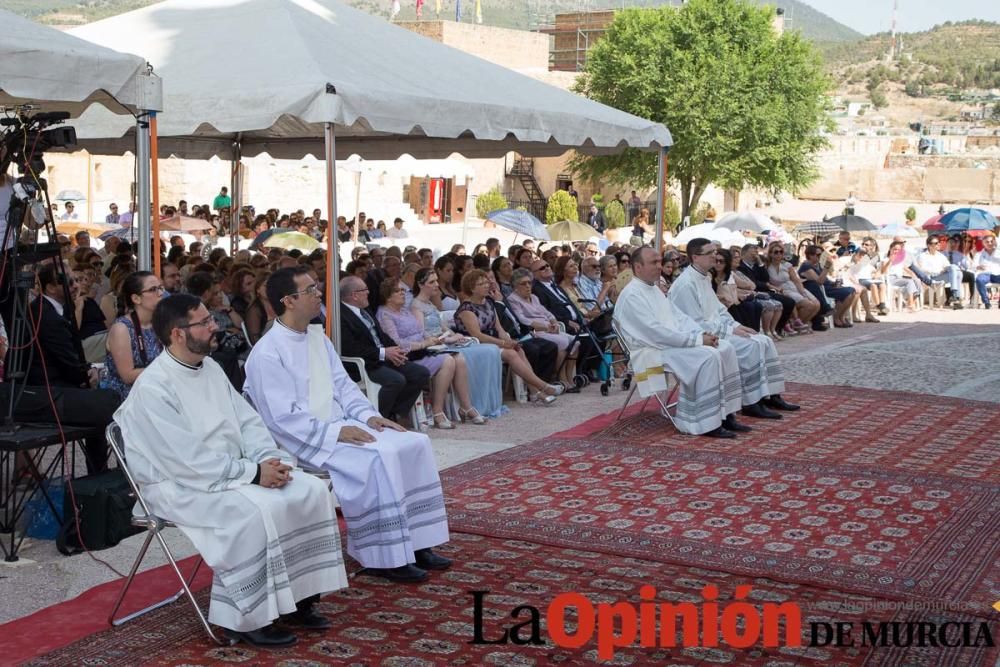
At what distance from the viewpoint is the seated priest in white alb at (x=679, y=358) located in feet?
29.0

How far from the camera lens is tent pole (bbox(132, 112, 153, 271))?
23.0 feet

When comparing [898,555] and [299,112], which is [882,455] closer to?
[898,555]

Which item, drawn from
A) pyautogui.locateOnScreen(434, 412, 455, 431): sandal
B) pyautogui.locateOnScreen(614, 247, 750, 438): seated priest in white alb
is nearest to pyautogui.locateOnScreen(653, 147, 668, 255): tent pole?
pyautogui.locateOnScreen(614, 247, 750, 438): seated priest in white alb

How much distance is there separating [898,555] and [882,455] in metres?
2.47

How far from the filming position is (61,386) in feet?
20.1

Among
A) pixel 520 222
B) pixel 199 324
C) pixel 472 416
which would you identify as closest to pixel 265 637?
pixel 199 324

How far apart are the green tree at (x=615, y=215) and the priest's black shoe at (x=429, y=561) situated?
1371 inches

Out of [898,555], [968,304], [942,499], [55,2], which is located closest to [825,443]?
[942,499]

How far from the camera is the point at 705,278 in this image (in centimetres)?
964

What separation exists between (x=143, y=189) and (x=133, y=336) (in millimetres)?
1000

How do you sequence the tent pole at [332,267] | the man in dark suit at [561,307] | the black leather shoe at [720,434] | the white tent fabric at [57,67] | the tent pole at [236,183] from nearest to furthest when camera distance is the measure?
the white tent fabric at [57,67] → the tent pole at [332,267] → the black leather shoe at [720,434] → the man in dark suit at [561,307] → the tent pole at [236,183]

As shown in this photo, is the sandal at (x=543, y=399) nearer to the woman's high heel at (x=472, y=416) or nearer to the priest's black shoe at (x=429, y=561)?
the woman's high heel at (x=472, y=416)

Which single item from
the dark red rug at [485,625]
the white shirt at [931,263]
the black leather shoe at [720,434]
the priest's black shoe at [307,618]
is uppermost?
the white shirt at [931,263]

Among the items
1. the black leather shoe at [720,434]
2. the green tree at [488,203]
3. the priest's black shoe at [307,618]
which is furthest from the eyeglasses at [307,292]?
the green tree at [488,203]
